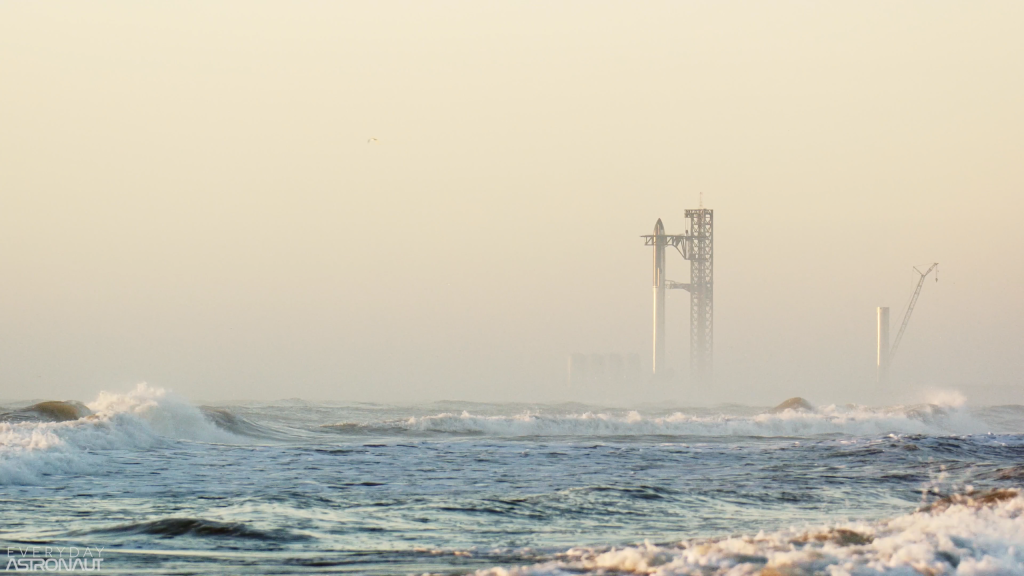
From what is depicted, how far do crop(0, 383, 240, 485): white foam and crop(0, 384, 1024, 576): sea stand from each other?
7cm

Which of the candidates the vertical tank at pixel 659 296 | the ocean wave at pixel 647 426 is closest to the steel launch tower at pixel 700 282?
the vertical tank at pixel 659 296

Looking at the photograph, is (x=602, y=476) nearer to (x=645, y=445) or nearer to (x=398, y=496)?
(x=398, y=496)

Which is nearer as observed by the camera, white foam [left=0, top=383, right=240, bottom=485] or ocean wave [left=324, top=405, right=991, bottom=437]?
white foam [left=0, top=383, right=240, bottom=485]

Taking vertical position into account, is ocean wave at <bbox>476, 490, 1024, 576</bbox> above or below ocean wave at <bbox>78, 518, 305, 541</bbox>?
above

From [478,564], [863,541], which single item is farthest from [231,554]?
[863,541]

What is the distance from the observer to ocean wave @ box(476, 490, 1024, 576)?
7.54 m

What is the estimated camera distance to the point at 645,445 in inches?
985

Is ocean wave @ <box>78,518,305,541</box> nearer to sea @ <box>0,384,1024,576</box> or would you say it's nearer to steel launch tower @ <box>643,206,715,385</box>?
sea @ <box>0,384,1024,576</box>

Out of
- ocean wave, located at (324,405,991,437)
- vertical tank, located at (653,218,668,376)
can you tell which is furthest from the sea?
vertical tank, located at (653,218,668,376)

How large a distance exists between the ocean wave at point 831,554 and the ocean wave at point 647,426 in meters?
22.3

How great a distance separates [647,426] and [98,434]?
68.8ft

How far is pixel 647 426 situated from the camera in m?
37.2

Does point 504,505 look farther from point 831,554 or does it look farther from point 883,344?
point 883,344

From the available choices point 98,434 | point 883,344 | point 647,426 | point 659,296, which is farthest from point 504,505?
point 883,344
